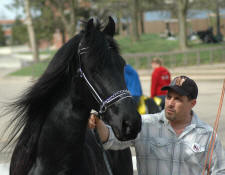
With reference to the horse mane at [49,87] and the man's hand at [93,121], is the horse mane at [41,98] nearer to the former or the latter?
the horse mane at [49,87]

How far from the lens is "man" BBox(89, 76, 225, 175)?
8.82ft

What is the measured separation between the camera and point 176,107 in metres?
2.70

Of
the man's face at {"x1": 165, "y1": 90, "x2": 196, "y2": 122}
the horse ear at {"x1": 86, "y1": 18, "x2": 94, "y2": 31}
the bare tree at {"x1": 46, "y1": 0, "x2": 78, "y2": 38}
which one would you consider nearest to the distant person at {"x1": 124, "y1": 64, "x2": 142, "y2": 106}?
the man's face at {"x1": 165, "y1": 90, "x2": 196, "y2": 122}

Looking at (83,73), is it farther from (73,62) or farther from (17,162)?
(17,162)

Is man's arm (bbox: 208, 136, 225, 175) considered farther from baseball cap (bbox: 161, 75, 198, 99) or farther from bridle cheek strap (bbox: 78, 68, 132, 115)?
bridle cheek strap (bbox: 78, 68, 132, 115)

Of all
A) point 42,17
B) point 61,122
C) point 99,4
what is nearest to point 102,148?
point 61,122

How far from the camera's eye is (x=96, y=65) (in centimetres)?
242

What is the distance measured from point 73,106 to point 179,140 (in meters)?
0.83

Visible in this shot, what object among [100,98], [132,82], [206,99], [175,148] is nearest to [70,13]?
[206,99]

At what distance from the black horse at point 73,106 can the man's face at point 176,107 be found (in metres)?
0.46

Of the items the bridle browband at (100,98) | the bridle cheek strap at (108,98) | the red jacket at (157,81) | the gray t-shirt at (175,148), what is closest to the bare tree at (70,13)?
the red jacket at (157,81)

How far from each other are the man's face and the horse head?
458 mm

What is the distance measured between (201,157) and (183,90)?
523mm

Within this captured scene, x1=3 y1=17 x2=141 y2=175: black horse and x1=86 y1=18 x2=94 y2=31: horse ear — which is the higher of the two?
x1=86 y1=18 x2=94 y2=31: horse ear
